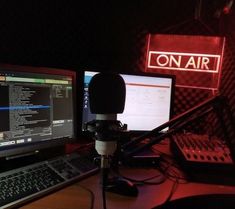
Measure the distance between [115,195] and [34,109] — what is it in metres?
0.44

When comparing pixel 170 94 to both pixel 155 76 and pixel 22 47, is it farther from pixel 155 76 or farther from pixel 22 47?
pixel 22 47

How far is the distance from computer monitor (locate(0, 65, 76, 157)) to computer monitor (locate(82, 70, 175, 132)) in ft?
0.94

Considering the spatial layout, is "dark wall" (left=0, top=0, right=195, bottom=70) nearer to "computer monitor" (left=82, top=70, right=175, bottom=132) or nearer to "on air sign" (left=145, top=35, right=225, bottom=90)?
"on air sign" (left=145, top=35, right=225, bottom=90)

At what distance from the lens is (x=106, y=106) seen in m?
0.68

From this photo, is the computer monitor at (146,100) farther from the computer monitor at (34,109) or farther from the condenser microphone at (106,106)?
the condenser microphone at (106,106)

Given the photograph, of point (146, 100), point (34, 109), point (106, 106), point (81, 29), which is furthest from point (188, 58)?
point (106, 106)

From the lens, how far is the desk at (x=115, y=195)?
0.79 metres

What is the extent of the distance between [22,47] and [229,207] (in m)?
1.23

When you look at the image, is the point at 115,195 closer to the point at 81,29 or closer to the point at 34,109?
the point at 34,109

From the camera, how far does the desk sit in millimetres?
789

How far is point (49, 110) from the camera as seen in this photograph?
111 centimetres

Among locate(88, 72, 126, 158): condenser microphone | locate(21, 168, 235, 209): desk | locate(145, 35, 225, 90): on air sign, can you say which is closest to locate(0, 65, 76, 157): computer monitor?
locate(21, 168, 235, 209): desk

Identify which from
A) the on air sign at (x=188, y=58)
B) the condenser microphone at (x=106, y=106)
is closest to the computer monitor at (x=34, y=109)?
the condenser microphone at (x=106, y=106)

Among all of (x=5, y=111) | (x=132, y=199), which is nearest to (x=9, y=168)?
(x=5, y=111)
